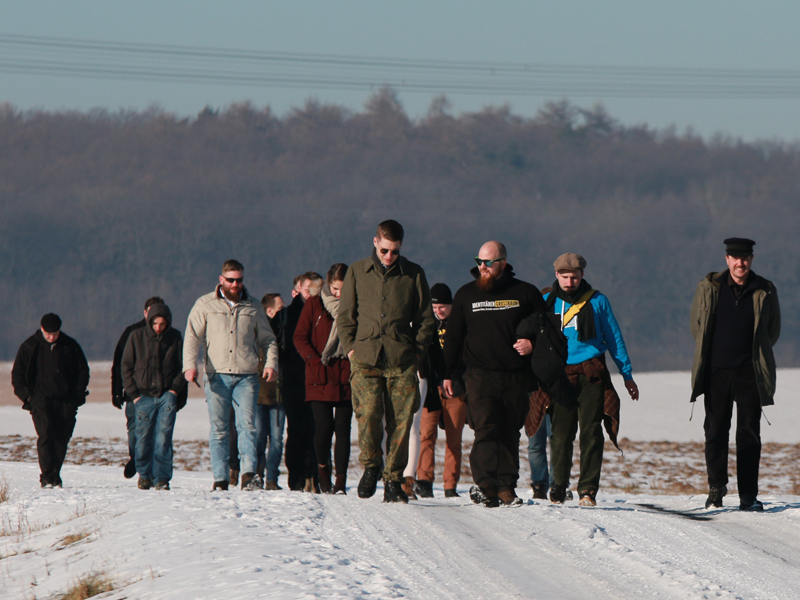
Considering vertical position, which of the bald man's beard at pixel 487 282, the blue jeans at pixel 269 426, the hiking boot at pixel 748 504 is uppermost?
the bald man's beard at pixel 487 282

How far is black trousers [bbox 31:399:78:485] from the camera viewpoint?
11484 millimetres

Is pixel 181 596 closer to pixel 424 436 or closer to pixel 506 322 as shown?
pixel 506 322

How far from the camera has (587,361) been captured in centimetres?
875

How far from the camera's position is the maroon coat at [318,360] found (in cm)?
958

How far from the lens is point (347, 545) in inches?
267

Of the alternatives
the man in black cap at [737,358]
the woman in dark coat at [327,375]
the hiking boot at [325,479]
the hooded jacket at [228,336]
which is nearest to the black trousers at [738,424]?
the man in black cap at [737,358]

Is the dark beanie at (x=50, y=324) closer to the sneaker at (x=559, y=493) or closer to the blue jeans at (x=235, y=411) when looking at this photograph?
the blue jeans at (x=235, y=411)

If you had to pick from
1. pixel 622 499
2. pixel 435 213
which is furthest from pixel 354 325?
pixel 435 213

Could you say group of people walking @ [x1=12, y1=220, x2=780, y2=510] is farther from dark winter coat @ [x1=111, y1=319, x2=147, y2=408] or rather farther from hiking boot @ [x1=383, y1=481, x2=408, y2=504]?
dark winter coat @ [x1=111, y1=319, x2=147, y2=408]

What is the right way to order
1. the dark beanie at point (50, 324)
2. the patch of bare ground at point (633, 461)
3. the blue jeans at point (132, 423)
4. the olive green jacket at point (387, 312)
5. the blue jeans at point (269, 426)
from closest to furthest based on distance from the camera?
the olive green jacket at point (387, 312) < the blue jeans at point (269, 426) < the dark beanie at point (50, 324) < the blue jeans at point (132, 423) < the patch of bare ground at point (633, 461)

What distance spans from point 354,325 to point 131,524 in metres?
2.15

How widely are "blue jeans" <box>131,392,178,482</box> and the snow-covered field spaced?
53.5 inches

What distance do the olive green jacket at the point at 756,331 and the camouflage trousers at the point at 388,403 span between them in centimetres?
241

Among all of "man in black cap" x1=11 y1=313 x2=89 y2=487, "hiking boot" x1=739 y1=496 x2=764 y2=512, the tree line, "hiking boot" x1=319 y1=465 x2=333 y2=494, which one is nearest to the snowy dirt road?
"hiking boot" x1=739 y1=496 x2=764 y2=512
